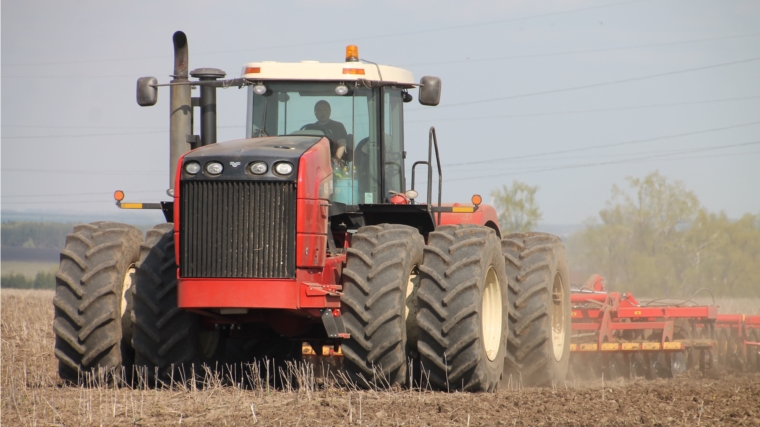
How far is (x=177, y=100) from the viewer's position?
945 cm

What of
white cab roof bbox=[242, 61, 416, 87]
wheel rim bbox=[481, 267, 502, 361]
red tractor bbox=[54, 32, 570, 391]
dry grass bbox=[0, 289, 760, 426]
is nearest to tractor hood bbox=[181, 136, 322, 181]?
red tractor bbox=[54, 32, 570, 391]

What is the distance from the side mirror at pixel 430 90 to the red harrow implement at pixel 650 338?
185 inches

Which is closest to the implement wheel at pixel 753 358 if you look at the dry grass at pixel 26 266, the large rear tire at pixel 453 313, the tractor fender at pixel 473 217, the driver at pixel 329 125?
the tractor fender at pixel 473 217

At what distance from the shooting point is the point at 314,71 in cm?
968

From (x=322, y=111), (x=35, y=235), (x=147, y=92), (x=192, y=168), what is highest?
(x=147, y=92)

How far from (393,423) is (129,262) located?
3.71 m

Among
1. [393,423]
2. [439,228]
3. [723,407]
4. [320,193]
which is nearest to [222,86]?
[320,193]

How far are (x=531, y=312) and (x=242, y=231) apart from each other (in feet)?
11.6

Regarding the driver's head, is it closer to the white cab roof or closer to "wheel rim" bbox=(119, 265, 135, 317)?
the white cab roof

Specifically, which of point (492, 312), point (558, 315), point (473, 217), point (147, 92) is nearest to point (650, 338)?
point (558, 315)

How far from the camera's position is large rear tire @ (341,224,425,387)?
8.32m

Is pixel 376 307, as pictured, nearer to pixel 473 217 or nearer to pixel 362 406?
pixel 362 406

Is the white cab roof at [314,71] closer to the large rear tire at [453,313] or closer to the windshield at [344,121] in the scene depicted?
the windshield at [344,121]

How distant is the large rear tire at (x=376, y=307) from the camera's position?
8320 mm
